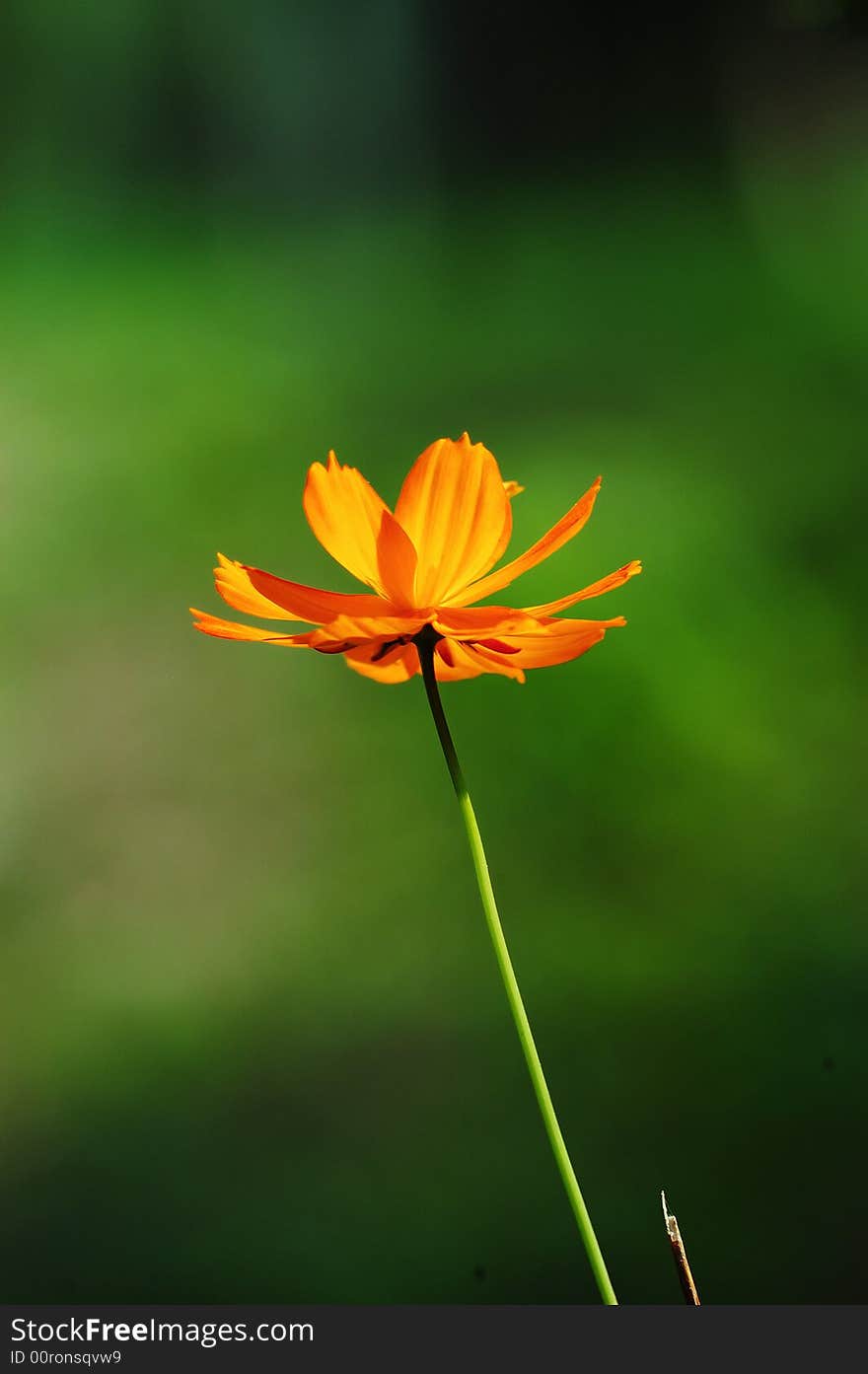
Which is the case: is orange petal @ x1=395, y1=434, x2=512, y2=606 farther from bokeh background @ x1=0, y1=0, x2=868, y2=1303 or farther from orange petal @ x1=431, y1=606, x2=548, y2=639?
bokeh background @ x1=0, y1=0, x2=868, y2=1303

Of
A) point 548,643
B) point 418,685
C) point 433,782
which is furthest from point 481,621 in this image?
point 418,685

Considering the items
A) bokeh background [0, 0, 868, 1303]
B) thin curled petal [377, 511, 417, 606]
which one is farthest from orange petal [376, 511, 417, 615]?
bokeh background [0, 0, 868, 1303]

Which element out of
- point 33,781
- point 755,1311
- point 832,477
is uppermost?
point 832,477

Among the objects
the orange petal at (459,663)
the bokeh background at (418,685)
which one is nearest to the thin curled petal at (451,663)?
the orange petal at (459,663)

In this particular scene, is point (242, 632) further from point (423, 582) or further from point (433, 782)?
point (433, 782)

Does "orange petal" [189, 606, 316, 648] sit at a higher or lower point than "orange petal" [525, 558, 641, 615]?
higher

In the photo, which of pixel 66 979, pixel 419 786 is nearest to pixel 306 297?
pixel 419 786

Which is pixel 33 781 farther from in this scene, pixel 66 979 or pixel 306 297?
pixel 306 297
